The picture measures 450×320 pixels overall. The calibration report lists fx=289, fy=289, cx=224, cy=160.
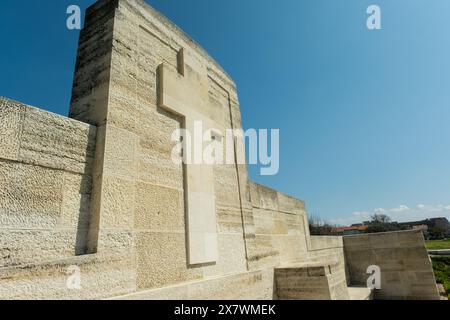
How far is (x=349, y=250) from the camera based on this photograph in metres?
Result: 9.09

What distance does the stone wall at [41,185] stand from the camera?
1.75 m

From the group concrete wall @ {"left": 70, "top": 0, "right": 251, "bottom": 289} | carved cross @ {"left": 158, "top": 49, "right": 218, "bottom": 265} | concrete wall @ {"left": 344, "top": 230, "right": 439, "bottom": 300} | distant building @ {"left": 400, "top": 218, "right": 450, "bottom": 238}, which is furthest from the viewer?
distant building @ {"left": 400, "top": 218, "right": 450, "bottom": 238}

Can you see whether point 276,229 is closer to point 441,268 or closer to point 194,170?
point 194,170

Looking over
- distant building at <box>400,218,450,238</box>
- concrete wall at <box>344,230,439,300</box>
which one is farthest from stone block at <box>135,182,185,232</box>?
distant building at <box>400,218,450,238</box>

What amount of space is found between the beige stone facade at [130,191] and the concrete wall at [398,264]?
493cm

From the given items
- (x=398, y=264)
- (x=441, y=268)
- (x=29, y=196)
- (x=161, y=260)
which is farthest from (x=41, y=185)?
(x=441, y=268)

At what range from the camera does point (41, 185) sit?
1.93 meters

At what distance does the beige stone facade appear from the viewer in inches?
72.2

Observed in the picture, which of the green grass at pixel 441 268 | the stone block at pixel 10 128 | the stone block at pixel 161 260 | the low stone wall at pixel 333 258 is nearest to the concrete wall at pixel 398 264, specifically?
the low stone wall at pixel 333 258

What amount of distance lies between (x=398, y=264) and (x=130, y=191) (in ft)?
27.6

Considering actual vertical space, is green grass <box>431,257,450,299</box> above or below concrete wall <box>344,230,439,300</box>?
below

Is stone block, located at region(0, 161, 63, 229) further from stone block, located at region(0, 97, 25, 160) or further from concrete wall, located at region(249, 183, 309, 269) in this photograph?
concrete wall, located at region(249, 183, 309, 269)

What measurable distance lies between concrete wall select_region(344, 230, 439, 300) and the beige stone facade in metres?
4.93
